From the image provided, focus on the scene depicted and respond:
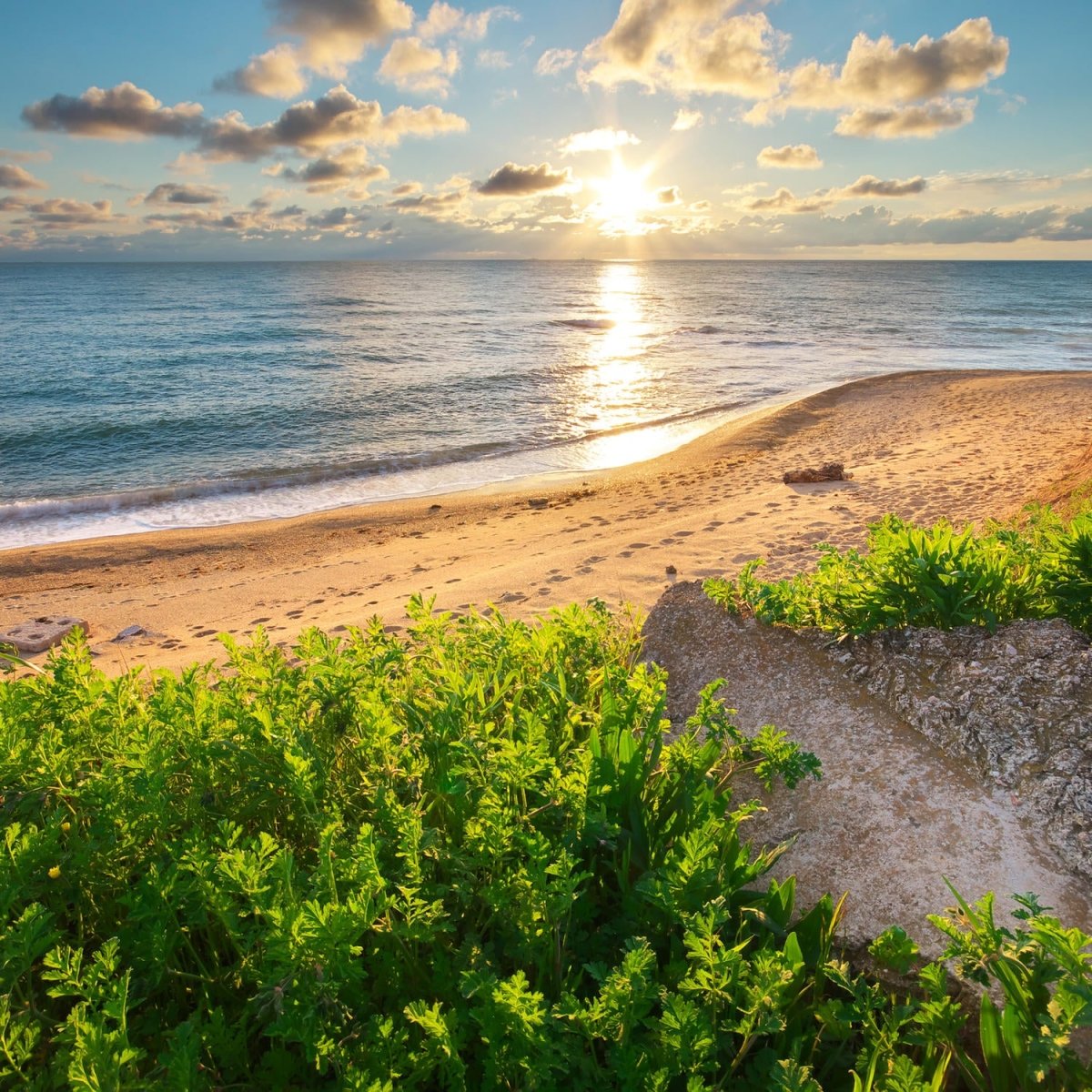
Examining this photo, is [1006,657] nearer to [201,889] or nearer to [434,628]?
[434,628]

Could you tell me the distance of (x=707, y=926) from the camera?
1527mm

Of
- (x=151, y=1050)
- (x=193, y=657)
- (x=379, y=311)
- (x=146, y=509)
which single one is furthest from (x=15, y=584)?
(x=379, y=311)

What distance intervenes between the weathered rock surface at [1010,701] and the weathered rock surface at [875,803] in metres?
0.01

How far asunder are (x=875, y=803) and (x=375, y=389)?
2458 centimetres

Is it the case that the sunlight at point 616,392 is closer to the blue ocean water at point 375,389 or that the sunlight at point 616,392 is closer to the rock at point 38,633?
the blue ocean water at point 375,389

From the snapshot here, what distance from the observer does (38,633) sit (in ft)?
26.3

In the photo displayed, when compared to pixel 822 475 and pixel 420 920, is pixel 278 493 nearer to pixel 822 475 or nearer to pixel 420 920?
pixel 822 475

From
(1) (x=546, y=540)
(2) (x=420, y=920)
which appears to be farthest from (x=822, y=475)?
(2) (x=420, y=920)

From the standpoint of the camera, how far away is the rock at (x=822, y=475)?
12.0 meters

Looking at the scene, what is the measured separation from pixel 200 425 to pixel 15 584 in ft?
34.2

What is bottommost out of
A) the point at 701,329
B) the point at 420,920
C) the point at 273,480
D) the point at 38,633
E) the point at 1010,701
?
the point at 273,480

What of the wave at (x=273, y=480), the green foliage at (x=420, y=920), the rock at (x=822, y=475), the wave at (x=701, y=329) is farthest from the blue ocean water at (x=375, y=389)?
the green foliage at (x=420, y=920)

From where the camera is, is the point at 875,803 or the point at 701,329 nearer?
the point at 875,803

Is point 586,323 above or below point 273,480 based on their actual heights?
above
